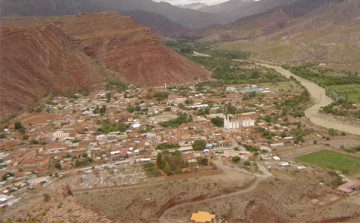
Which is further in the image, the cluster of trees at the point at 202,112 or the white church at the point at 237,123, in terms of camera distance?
the cluster of trees at the point at 202,112

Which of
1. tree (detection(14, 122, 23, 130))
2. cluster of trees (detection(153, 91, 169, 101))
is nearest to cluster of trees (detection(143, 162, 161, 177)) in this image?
tree (detection(14, 122, 23, 130))

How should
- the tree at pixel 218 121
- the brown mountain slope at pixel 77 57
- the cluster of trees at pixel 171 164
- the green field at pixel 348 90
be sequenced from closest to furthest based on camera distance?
the cluster of trees at pixel 171 164
the tree at pixel 218 121
the brown mountain slope at pixel 77 57
the green field at pixel 348 90

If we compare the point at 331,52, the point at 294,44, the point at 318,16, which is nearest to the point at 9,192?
the point at 331,52

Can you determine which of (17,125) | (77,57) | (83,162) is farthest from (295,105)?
(77,57)

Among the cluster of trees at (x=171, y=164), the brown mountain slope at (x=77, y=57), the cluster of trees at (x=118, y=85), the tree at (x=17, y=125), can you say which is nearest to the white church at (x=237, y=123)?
the cluster of trees at (x=171, y=164)

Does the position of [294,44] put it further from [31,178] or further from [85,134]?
[31,178]

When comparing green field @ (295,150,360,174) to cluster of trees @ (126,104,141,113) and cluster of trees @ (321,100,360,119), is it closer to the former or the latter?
cluster of trees @ (321,100,360,119)

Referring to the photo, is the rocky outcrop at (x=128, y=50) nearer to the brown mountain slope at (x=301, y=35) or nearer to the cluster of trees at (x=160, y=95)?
the cluster of trees at (x=160, y=95)
